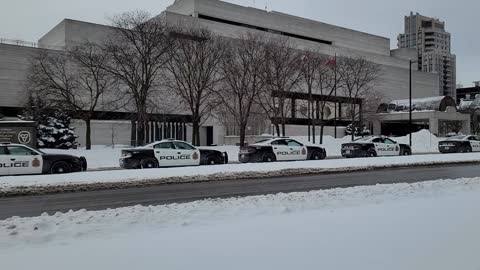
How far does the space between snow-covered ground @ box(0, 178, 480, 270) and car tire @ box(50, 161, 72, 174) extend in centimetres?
1157

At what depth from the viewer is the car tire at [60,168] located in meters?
19.0

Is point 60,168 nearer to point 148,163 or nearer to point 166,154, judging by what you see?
point 148,163

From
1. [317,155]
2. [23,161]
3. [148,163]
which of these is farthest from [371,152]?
[23,161]

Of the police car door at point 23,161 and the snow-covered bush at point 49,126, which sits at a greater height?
the snow-covered bush at point 49,126

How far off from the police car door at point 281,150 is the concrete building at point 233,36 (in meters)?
32.5

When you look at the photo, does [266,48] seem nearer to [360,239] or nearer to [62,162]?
[62,162]

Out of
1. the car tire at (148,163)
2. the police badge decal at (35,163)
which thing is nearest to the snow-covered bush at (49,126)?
the car tire at (148,163)

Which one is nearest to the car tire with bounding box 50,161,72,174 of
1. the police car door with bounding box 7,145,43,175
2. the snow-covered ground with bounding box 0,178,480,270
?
the police car door with bounding box 7,145,43,175

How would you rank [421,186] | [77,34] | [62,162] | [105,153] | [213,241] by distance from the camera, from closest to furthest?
[213,241]
[421,186]
[62,162]
[105,153]
[77,34]

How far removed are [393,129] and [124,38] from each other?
62.2 metres

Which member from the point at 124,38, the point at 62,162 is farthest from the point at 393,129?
the point at 62,162

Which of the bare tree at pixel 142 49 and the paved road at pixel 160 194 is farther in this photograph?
the bare tree at pixel 142 49

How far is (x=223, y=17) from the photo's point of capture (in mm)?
81000

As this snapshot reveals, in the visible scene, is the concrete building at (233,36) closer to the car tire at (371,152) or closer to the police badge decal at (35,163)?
the car tire at (371,152)
